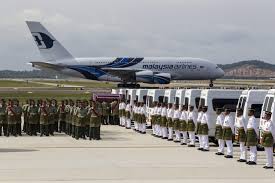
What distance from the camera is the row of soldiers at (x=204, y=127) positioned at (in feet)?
58.7

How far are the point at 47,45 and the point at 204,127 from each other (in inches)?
2153

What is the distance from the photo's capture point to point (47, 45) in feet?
244

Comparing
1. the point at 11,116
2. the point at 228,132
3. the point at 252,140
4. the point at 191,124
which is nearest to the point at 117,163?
the point at 252,140

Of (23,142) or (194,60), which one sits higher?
(194,60)

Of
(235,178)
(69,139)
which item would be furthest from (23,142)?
(235,178)

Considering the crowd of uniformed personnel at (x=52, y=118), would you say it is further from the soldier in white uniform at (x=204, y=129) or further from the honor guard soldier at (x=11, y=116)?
the soldier in white uniform at (x=204, y=129)

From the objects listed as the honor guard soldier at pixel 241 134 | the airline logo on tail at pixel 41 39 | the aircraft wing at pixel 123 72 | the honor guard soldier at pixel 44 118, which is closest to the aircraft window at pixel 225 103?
the honor guard soldier at pixel 241 134

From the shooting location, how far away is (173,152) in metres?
20.9

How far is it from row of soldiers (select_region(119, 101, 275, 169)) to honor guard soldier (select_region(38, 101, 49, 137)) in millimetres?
3985

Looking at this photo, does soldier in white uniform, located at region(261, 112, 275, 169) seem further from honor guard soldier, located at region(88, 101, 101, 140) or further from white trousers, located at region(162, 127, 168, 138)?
honor guard soldier, located at region(88, 101, 101, 140)

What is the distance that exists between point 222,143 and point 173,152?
1.65 m

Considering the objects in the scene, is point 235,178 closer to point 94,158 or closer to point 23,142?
point 94,158

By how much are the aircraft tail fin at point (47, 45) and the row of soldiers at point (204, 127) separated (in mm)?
42153

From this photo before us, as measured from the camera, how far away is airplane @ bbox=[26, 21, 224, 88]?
230ft
